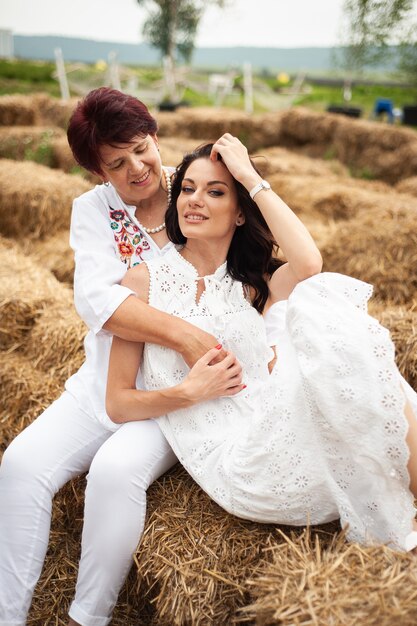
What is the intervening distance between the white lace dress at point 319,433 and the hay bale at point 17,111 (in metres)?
10.6

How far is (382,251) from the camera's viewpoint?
186 inches

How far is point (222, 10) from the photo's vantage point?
25188 mm

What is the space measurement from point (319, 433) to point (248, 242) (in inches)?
37.4

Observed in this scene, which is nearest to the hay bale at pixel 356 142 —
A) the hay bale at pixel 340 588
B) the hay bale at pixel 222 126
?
the hay bale at pixel 222 126

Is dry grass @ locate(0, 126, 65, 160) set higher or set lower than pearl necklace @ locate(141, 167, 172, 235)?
lower

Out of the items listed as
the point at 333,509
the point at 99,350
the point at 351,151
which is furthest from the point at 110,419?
the point at 351,151

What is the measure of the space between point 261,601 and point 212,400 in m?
0.79

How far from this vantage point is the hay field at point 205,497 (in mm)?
1590

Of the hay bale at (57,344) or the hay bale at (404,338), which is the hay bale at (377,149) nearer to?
the hay bale at (404,338)

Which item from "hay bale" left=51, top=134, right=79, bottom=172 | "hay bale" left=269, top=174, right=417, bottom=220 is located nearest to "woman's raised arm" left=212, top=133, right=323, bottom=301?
"hay bale" left=269, top=174, right=417, bottom=220

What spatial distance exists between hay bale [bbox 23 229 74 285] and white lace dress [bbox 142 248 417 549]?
328cm

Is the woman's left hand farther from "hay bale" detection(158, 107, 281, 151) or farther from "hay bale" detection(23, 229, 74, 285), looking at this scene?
"hay bale" detection(158, 107, 281, 151)

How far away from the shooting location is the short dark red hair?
2338 millimetres

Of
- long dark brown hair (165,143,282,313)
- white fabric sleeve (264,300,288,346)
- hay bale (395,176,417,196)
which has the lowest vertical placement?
hay bale (395,176,417,196)
